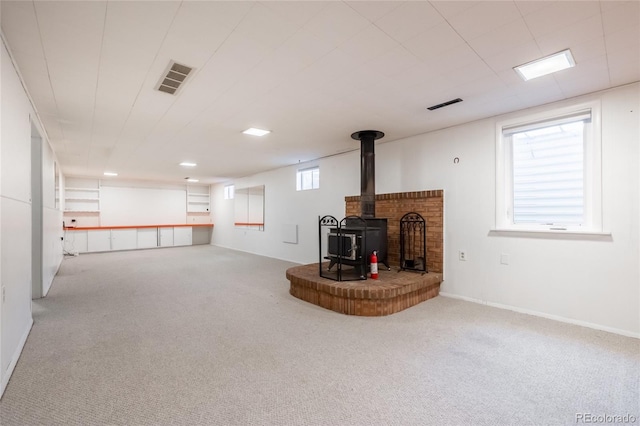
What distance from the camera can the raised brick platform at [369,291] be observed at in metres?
3.40

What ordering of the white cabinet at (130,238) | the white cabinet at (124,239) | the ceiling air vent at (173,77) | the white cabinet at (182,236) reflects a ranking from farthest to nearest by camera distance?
the white cabinet at (182,236) → the white cabinet at (124,239) → the white cabinet at (130,238) → the ceiling air vent at (173,77)

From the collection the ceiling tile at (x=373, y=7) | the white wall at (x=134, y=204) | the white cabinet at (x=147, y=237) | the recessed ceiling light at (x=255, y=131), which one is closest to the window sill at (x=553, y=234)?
the ceiling tile at (x=373, y=7)

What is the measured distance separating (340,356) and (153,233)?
379 inches

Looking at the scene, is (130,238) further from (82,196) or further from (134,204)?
(82,196)

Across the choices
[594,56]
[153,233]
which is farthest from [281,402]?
[153,233]

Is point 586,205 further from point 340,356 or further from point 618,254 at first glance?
point 340,356

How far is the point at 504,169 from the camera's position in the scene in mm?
3721

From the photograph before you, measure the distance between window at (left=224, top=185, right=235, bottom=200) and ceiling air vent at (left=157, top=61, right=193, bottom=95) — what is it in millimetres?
7191

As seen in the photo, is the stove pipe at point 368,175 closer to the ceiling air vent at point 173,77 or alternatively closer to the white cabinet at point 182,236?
the ceiling air vent at point 173,77

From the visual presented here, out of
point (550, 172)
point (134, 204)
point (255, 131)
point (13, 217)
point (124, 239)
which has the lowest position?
point (124, 239)

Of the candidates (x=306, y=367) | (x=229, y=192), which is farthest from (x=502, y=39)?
(x=229, y=192)

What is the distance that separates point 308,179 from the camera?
6.96m

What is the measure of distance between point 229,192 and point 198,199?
1766mm

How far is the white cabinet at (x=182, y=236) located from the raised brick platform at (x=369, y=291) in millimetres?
7739
